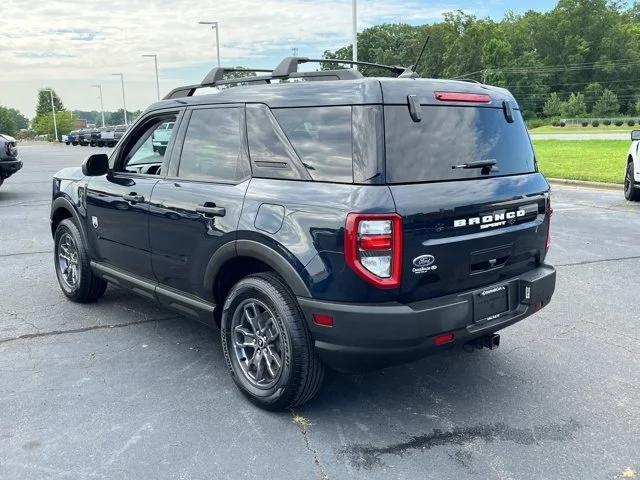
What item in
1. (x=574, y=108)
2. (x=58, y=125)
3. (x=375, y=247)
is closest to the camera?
(x=375, y=247)

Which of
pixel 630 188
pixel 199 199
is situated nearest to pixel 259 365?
pixel 199 199

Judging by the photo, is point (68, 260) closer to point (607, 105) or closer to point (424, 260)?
point (424, 260)

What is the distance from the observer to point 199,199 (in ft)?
12.2

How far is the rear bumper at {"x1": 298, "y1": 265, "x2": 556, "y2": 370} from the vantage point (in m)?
2.92

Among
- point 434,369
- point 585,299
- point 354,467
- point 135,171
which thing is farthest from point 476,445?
point 135,171

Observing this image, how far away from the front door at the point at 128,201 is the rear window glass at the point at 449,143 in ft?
6.11

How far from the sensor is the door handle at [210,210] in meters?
3.53

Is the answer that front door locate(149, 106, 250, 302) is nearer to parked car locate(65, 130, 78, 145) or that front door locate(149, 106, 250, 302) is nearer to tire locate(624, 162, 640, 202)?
tire locate(624, 162, 640, 202)

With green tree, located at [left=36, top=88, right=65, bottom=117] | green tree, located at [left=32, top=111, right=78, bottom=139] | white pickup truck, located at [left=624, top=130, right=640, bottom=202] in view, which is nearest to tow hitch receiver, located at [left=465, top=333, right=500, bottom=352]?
white pickup truck, located at [left=624, top=130, right=640, bottom=202]

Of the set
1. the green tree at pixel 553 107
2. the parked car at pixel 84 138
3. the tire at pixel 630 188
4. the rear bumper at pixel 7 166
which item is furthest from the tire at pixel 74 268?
the green tree at pixel 553 107

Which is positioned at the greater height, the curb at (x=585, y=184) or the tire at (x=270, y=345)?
the tire at (x=270, y=345)

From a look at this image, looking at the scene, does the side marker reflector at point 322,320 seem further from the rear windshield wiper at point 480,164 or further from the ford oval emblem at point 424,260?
the rear windshield wiper at point 480,164

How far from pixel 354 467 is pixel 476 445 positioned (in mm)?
671

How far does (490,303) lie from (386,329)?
72 cm
